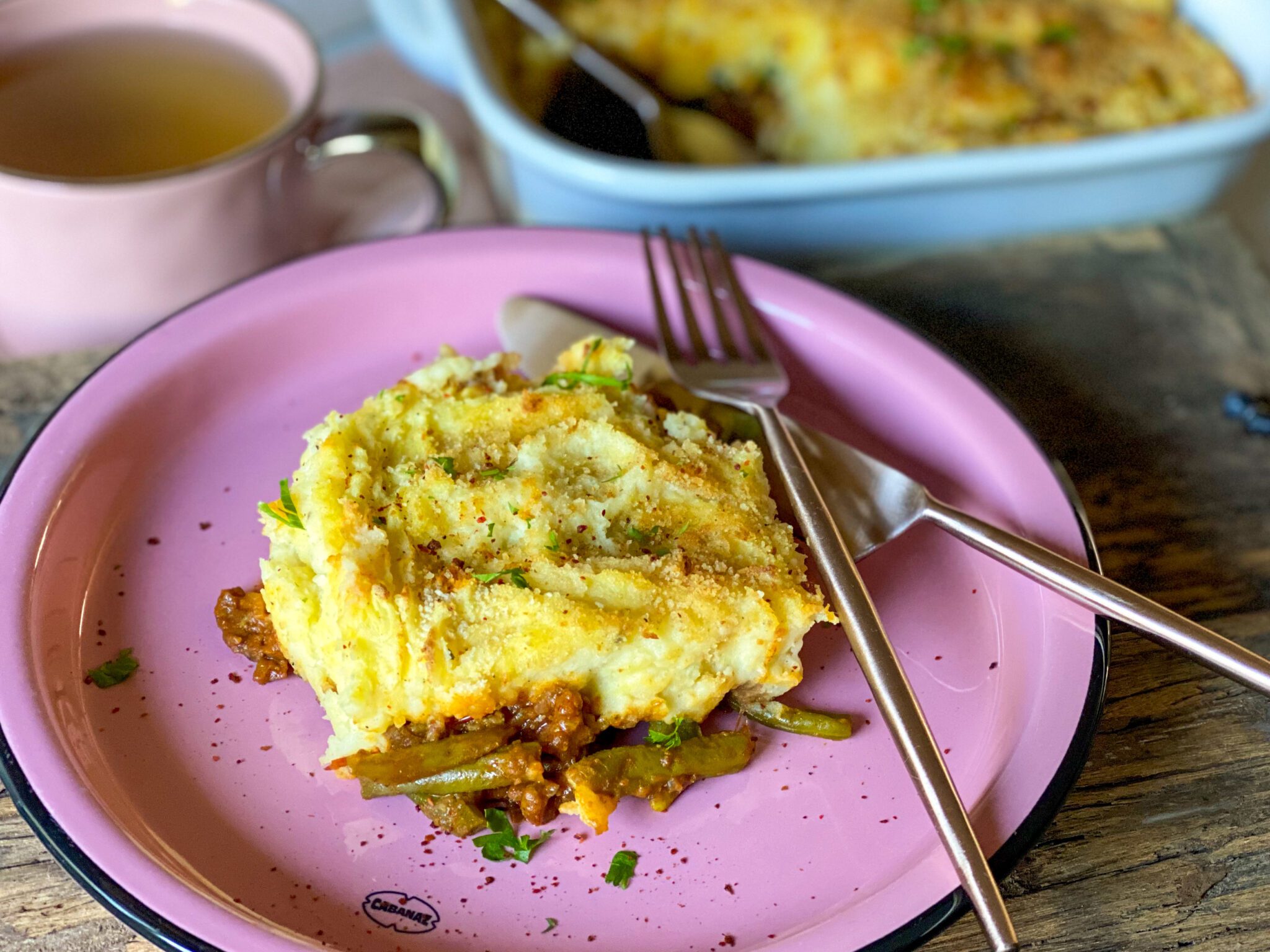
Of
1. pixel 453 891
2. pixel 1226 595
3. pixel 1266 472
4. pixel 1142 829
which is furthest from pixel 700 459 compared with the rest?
→ pixel 1266 472

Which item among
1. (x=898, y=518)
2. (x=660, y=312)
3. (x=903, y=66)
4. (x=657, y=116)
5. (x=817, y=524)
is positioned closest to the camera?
(x=817, y=524)

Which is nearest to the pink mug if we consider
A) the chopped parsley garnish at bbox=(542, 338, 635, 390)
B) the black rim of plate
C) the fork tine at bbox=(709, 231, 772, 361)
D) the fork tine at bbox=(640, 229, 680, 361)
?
the fork tine at bbox=(640, 229, 680, 361)

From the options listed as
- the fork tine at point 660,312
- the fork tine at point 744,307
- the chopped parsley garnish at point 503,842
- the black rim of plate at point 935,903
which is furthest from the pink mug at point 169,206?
the chopped parsley garnish at point 503,842

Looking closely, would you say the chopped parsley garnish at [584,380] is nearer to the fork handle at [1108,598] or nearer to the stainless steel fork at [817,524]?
the stainless steel fork at [817,524]

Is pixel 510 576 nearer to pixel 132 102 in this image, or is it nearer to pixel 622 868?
pixel 622 868

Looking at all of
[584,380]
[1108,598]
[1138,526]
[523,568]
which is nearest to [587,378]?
[584,380]

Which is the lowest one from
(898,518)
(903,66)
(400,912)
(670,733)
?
(400,912)
